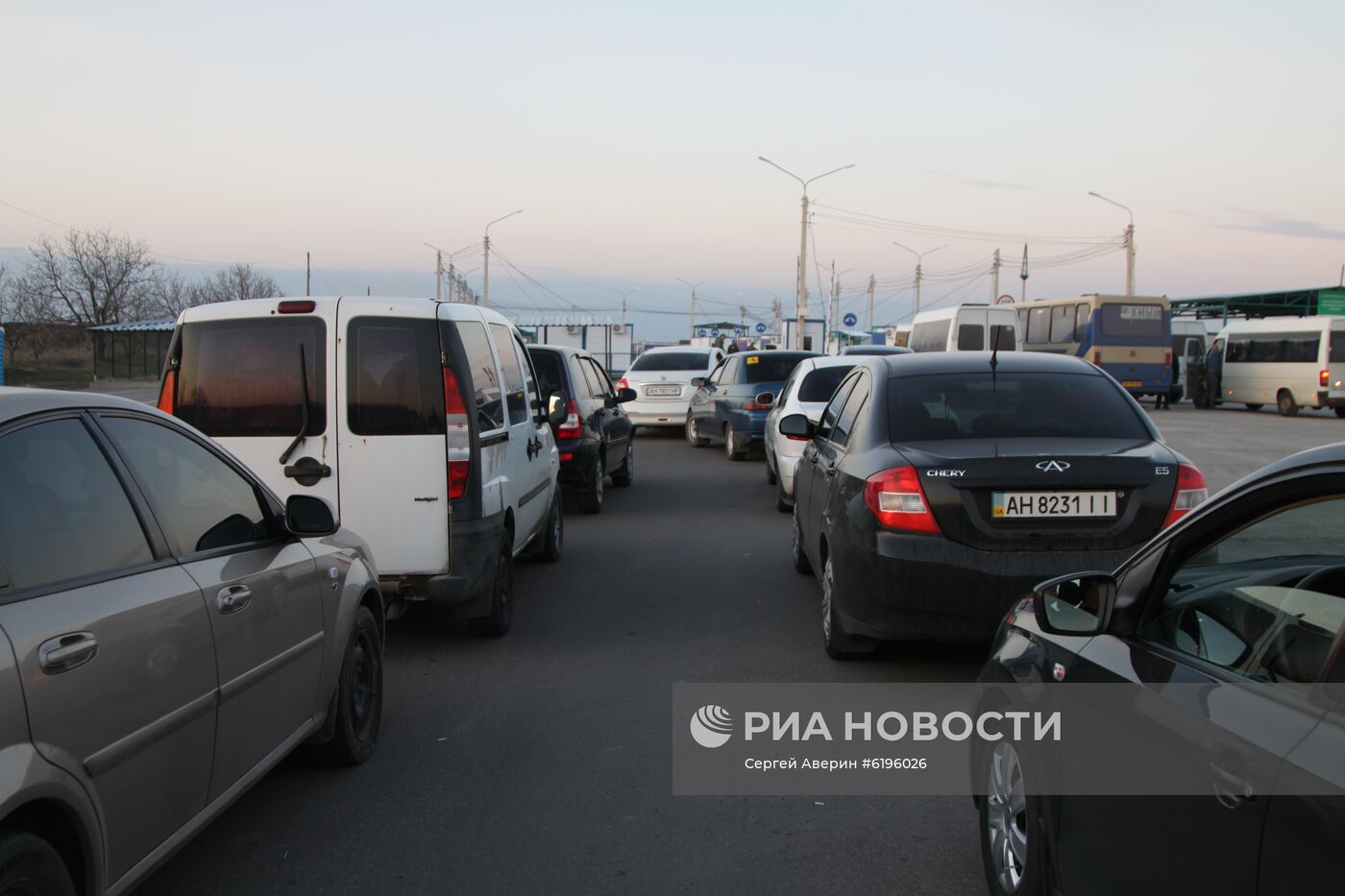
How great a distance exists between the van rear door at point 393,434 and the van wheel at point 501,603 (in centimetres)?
61

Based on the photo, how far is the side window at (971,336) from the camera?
30.3 metres

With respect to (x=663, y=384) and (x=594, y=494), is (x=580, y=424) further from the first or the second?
(x=663, y=384)

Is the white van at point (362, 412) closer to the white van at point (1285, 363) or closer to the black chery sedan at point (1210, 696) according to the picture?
the black chery sedan at point (1210, 696)

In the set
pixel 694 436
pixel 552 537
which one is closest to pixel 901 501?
pixel 552 537

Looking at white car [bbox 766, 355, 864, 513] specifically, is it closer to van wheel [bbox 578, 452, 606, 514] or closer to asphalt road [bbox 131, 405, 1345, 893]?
van wheel [bbox 578, 452, 606, 514]

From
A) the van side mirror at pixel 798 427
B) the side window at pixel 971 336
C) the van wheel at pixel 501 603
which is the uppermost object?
the side window at pixel 971 336

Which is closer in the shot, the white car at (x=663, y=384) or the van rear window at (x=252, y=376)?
the van rear window at (x=252, y=376)

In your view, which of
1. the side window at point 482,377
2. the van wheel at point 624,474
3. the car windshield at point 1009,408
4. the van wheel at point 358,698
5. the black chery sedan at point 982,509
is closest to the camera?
the van wheel at point 358,698

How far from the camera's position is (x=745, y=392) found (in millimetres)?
17625

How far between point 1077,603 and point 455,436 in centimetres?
399

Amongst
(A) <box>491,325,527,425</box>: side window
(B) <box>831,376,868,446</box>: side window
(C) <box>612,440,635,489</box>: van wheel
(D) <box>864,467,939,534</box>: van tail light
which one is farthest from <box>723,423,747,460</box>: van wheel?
(D) <box>864,467,939,534</box>: van tail light

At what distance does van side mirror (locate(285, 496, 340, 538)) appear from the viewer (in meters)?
4.14

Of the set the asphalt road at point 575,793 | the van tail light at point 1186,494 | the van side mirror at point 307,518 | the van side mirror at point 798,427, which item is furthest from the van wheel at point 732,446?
the van side mirror at point 307,518

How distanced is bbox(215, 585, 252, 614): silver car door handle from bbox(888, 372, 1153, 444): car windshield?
346cm
